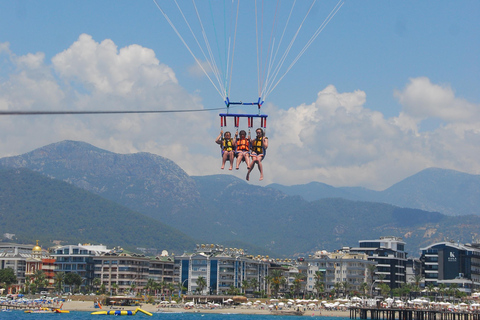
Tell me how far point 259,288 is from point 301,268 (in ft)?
36.4

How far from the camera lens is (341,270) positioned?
170 metres

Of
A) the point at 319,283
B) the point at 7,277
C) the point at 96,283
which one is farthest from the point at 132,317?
the point at 319,283

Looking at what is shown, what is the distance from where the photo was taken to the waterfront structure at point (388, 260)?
175 m

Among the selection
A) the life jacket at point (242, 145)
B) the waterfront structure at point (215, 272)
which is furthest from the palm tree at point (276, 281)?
the life jacket at point (242, 145)

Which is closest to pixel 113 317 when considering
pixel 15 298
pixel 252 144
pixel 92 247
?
pixel 15 298

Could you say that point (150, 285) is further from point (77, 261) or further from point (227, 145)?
point (227, 145)

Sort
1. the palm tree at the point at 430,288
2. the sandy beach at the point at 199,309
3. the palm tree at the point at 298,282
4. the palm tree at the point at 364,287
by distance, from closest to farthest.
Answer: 1. the sandy beach at the point at 199,309
2. the palm tree at the point at 430,288
3. the palm tree at the point at 364,287
4. the palm tree at the point at 298,282

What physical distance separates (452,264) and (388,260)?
48.7 ft

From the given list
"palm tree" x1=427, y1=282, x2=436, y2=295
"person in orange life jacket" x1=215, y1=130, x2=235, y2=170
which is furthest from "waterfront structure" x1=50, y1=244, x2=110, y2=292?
"person in orange life jacket" x1=215, y1=130, x2=235, y2=170

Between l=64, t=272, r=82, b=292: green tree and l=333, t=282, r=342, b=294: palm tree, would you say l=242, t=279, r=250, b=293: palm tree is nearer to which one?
l=333, t=282, r=342, b=294: palm tree

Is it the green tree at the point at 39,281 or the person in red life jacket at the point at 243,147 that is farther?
the green tree at the point at 39,281

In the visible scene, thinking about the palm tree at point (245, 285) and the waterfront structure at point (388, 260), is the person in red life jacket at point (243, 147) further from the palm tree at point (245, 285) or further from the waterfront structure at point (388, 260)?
the waterfront structure at point (388, 260)

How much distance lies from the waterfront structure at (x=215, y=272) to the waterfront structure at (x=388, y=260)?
93.4 ft

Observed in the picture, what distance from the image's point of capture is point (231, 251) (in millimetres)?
177375
